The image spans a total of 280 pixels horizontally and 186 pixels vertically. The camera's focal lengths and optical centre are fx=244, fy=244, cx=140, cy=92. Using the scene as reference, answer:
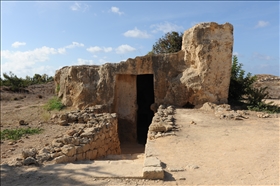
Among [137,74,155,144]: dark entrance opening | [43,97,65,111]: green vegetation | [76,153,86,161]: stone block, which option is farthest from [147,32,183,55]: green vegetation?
[76,153,86,161]: stone block

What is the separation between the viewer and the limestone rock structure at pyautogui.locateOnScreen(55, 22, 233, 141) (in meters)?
8.62

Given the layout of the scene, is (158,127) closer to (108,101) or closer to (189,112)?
(189,112)

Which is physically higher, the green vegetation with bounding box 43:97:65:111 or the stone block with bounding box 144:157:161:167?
the green vegetation with bounding box 43:97:65:111

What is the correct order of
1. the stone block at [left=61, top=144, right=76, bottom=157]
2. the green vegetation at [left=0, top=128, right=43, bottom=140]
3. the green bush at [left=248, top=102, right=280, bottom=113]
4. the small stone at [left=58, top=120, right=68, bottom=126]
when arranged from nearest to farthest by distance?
the stone block at [left=61, top=144, right=76, bottom=157], the green vegetation at [left=0, top=128, right=43, bottom=140], the small stone at [left=58, top=120, right=68, bottom=126], the green bush at [left=248, top=102, right=280, bottom=113]

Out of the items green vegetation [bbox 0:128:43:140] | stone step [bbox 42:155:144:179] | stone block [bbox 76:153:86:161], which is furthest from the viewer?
green vegetation [bbox 0:128:43:140]

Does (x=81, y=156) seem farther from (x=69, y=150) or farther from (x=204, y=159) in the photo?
(x=204, y=159)

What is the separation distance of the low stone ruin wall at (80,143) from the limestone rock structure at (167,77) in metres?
2.12

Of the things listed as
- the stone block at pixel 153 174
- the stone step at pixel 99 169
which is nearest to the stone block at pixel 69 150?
the stone step at pixel 99 169

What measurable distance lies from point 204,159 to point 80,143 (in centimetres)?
245

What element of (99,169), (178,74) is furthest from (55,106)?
(99,169)

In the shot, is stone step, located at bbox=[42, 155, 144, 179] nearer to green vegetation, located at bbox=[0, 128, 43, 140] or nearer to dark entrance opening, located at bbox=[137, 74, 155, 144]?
green vegetation, located at bbox=[0, 128, 43, 140]

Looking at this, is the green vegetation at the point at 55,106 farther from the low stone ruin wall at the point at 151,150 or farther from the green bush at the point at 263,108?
the green bush at the point at 263,108

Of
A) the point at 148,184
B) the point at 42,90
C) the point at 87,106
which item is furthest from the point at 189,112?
the point at 42,90

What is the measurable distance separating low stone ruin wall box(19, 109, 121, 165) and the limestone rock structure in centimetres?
212
